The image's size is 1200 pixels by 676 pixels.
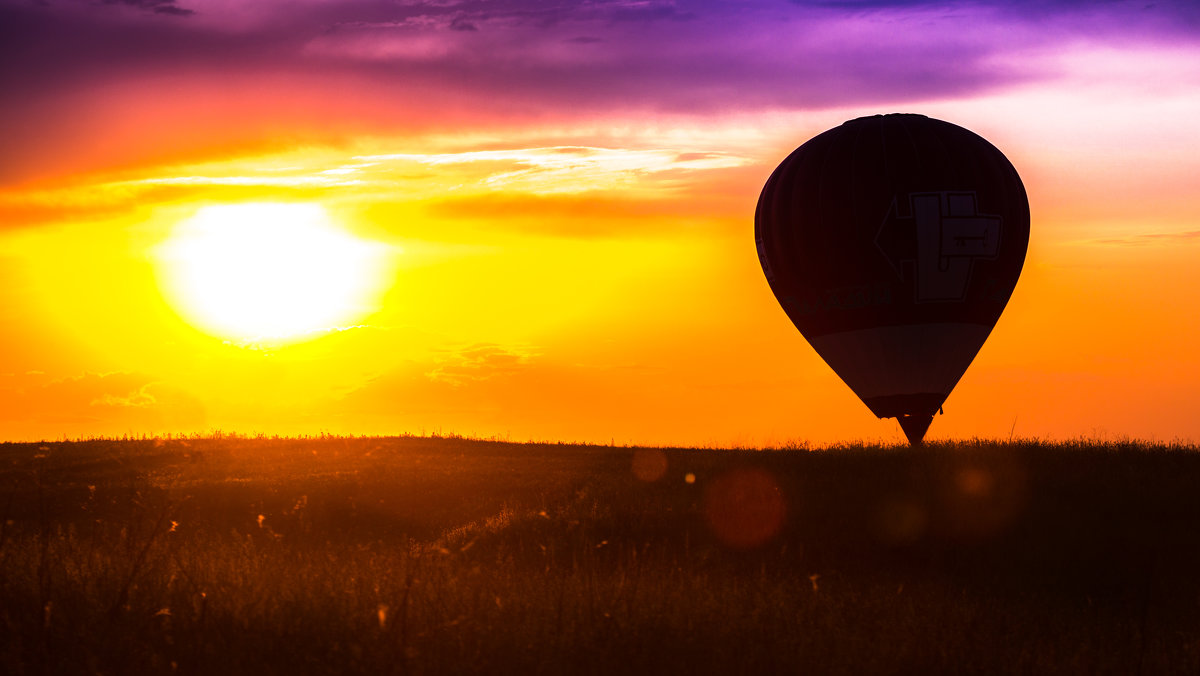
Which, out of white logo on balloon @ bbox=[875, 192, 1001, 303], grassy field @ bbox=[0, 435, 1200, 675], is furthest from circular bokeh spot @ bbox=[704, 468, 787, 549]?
white logo on balloon @ bbox=[875, 192, 1001, 303]

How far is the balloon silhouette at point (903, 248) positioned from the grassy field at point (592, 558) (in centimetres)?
616

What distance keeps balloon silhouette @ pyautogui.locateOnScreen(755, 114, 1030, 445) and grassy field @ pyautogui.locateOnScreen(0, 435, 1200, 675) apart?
6.16 meters

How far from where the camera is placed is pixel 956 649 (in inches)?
379

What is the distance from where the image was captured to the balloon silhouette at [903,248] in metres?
28.5

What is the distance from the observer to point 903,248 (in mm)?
28578

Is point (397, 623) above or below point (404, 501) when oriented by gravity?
below

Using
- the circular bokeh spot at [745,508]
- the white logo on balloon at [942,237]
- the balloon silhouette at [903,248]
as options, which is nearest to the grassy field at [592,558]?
the circular bokeh spot at [745,508]

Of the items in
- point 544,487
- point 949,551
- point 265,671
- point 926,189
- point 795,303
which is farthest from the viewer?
point 795,303

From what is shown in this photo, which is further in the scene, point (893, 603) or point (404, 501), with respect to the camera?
point (404, 501)

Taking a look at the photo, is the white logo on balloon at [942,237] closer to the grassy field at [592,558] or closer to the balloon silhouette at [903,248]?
the balloon silhouette at [903,248]

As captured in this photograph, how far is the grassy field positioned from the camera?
876 centimetres

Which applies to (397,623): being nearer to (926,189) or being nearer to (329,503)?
(329,503)

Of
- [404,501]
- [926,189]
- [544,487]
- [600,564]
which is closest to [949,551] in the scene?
[600,564]

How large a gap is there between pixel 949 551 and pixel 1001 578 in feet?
4.66
